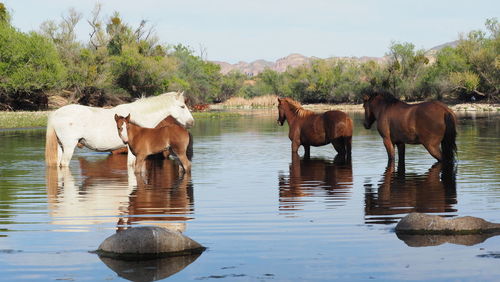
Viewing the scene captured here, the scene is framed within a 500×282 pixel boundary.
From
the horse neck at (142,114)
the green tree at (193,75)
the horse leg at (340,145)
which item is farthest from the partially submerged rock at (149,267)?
the green tree at (193,75)

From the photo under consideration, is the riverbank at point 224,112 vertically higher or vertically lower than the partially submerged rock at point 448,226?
higher

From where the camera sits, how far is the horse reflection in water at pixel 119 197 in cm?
965

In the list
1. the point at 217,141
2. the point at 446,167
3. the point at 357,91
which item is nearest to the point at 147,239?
the point at 446,167

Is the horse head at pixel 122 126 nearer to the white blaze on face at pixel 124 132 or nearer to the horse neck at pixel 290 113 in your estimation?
the white blaze on face at pixel 124 132

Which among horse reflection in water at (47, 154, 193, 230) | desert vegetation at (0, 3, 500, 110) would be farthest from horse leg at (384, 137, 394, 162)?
desert vegetation at (0, 3, 500, 110)

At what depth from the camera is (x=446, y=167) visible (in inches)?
622

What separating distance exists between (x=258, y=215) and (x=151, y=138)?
545cm

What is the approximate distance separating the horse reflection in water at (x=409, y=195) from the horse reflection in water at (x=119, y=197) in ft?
8.69

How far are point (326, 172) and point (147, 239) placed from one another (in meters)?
8.55

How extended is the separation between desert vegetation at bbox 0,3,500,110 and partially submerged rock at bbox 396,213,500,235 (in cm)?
4832

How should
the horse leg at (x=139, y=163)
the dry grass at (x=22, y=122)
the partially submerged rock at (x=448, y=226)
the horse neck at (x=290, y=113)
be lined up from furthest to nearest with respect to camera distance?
the dry grass at (x=22, y=122)
the horse neck at (x=290, y=113)
the horse leg at (x=139, y=163)
the partially submerged rock at (x=448, y=226)

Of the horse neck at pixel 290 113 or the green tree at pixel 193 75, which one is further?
the green tree at pixel 193 75

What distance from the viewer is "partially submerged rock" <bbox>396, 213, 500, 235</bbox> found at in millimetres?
8289

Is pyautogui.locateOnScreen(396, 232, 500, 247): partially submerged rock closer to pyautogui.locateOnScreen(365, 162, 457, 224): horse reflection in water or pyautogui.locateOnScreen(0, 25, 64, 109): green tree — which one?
pyautogui.locateOnScreen(365, 162, 457, 224): horse reflection in water
